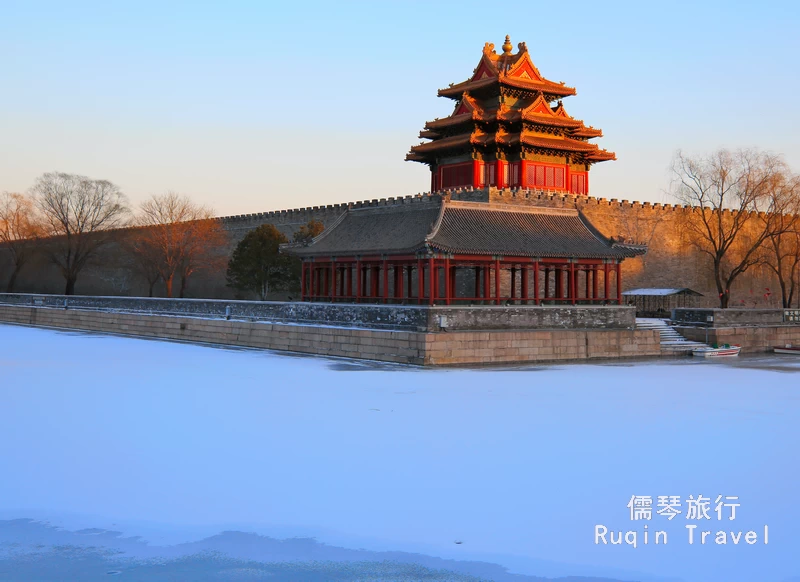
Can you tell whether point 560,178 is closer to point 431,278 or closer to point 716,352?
point 716,352

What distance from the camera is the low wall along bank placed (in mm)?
20500

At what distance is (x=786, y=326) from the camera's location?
28391 mm

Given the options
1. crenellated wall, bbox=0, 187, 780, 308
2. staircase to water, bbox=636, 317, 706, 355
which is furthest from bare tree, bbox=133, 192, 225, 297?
staircase to water, bbox=636, 317, 706, 355

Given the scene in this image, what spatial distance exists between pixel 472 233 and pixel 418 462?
15.2m

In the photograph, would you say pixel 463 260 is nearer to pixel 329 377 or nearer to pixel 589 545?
pixel 329 377

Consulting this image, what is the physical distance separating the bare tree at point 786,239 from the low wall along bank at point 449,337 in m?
14.8

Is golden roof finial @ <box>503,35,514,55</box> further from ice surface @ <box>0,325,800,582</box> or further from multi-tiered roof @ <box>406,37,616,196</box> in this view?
ice surface @ <box>0,325,800,582</box>

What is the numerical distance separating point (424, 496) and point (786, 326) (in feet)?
80.4

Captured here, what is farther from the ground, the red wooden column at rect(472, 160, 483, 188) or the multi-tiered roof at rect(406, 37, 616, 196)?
the multi-tiered roof at rect(406, 37, 616, 196)

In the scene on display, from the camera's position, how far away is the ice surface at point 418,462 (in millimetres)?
6762

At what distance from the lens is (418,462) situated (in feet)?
30.8

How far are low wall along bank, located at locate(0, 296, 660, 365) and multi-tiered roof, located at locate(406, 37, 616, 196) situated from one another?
40.5 feet

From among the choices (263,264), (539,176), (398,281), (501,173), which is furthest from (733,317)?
(263,264)

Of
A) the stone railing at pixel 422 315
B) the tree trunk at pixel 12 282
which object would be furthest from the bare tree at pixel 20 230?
the stone railing at pixel 422 315
